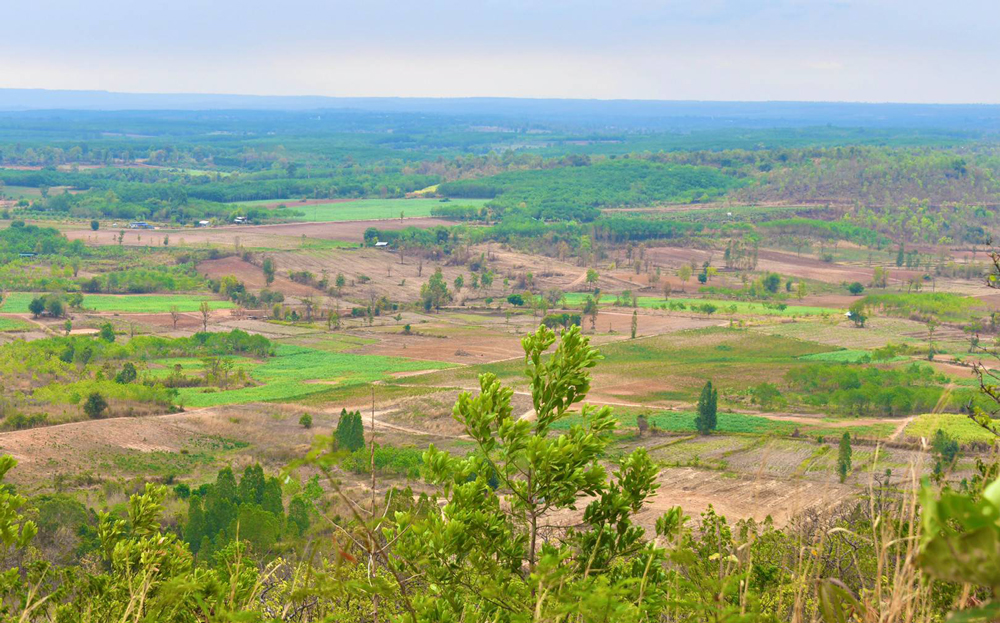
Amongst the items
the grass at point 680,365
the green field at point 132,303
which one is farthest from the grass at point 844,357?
the green field at point 132,303

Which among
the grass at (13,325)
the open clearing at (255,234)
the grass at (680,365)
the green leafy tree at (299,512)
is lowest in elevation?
the open clearing at (255,234)

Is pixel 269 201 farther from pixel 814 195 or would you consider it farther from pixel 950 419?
pixel 950 419

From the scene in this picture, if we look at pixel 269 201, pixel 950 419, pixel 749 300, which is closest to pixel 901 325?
pixel 749 300

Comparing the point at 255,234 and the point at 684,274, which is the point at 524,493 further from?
the point at 255,234

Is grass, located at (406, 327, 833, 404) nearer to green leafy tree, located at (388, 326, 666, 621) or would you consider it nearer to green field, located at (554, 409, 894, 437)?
green field, located at (554, 409, 894, 437)

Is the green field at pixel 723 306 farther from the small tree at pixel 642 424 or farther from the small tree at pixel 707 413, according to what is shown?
the small tree at pixel 707 413

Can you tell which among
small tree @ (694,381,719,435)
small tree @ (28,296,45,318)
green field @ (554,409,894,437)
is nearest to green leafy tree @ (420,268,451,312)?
small tree @ (28,296,45,318)
